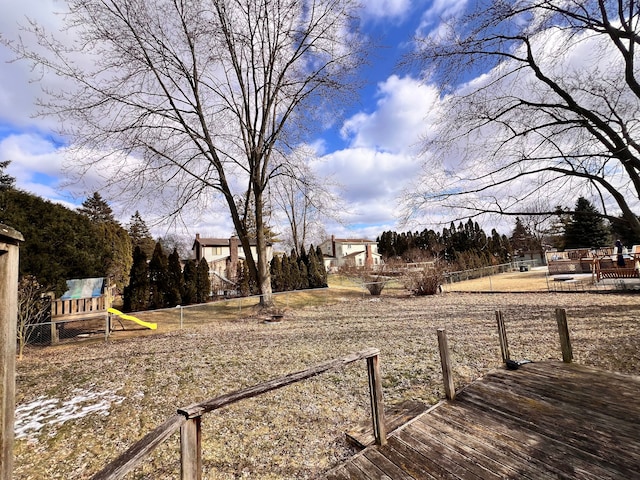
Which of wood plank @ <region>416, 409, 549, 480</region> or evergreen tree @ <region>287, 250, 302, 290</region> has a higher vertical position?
evergreen tree @ <region>287, 250, 302, 290</region>

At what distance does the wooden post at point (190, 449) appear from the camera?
1.80 m

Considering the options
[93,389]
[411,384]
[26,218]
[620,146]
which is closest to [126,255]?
[26,218]

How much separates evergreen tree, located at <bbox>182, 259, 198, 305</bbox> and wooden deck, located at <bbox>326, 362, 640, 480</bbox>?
1318 cm

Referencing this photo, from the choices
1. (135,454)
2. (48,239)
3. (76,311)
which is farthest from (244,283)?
(135,454)

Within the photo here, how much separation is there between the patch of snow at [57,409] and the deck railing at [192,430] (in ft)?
11.3

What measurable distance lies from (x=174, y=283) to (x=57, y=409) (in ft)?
31.2

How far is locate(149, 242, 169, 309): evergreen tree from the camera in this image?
13016 mm

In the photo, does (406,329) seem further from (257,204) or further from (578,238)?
(578,238)

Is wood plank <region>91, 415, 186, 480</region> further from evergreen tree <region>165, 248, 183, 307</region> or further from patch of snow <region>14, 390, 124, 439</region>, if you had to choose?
evergreen tree <region>165, 248, 183, 307</region>

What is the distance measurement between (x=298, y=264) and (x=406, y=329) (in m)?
13.8

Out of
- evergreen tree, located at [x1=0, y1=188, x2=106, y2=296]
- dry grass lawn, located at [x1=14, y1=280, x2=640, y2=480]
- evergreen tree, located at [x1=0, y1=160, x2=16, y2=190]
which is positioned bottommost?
dry grass lawn, located at [x1=14, y1=280, x2=640, y2=480]

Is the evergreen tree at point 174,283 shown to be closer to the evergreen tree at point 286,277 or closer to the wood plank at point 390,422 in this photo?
the evergreen tree at point 286,277

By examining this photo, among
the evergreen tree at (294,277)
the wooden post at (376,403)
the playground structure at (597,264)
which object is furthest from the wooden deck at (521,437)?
the evergreen tree at (294,277)

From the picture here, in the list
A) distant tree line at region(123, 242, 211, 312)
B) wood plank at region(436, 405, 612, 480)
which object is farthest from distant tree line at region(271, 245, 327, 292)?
wood plank at region(436, 405, 612, 480)
